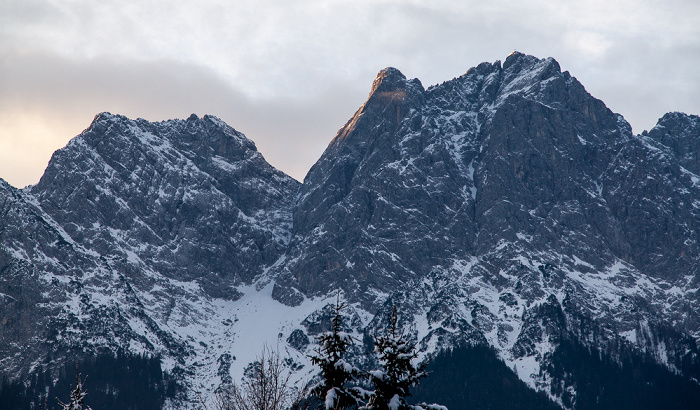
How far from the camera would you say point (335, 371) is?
4038 cm

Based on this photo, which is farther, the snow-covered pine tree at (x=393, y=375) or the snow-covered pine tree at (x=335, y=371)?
the snow-covered pine tree at (x=335, y=371)

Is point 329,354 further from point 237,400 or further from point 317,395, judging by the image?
point 237,400

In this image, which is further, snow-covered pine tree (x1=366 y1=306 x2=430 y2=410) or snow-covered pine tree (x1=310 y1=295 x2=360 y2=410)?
snow-covered pine tree (x1=310 y1=295 x2=360 y2=410)

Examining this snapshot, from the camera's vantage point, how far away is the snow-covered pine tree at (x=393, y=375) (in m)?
38.0

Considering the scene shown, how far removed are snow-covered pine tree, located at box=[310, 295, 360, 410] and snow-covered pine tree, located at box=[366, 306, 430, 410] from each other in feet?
3.62

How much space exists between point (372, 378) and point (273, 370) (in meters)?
8.10

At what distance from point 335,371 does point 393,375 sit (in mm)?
2804

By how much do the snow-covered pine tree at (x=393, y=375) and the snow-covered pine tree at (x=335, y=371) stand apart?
3.62ft

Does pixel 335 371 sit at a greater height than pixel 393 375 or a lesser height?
greater

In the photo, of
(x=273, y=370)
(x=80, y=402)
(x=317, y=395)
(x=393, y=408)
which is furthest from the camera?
(x=80, y=402)

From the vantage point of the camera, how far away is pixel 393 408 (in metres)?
37.5

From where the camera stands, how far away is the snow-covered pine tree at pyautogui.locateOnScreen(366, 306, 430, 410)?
38000 mm

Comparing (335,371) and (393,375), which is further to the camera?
(335,371)

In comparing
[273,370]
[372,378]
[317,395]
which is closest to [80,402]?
[273,370]
